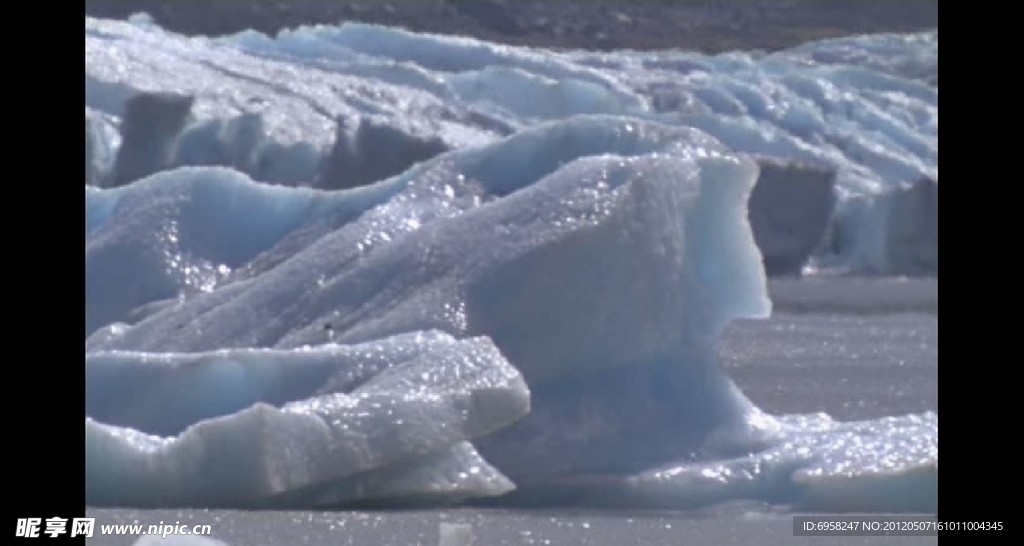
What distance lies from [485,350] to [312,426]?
0.51 m

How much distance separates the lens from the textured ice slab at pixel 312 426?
14.1 feet

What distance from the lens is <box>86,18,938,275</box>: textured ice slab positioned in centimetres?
1736

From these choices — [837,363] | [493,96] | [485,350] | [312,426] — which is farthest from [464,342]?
[493,96]

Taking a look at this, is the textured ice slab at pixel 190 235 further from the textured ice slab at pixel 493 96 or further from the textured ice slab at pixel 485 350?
the textured ice slab at pixel 493 96

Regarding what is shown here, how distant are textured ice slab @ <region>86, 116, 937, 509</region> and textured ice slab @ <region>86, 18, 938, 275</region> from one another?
10.0 metres

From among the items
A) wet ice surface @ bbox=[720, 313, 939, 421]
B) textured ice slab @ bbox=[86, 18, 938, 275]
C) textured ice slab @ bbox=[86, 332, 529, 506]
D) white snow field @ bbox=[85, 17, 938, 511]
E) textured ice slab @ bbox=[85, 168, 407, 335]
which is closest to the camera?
textured ice slab @ bbox=[86, 332, 529, 506]

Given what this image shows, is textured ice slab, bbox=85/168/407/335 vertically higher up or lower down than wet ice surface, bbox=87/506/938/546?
higher up

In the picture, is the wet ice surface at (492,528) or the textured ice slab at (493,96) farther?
the textured ice slab at (493,96)

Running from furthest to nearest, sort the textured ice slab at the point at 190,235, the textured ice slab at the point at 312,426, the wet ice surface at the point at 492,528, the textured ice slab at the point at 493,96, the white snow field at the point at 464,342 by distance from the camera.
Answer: the textured ice slab at the point at 493,96, the textured ice slab at the point at 190,235, the white snow field at the point at 464,342, the textured ice slab at the point at 312,426, the wet ice surface at the point at 492,528

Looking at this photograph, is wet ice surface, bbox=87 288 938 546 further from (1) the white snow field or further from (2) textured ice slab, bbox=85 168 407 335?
(2) textured ice slab, bbox=85 168 407 335

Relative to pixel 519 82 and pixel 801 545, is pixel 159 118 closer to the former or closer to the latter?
pixel 519 82

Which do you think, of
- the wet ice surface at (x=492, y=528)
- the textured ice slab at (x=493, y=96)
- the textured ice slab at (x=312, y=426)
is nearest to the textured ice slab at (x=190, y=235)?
the textured ice slab at (x=312, y=426)

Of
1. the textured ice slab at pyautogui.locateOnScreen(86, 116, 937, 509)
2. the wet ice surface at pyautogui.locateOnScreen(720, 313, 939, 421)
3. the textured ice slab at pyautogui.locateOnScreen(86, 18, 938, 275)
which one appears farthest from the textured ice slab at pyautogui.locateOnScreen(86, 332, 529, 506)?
the textured ice slab at pyautogui.locateOnScreen(86, 18, 938, 275)

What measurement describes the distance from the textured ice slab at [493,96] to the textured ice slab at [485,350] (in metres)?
10.0
